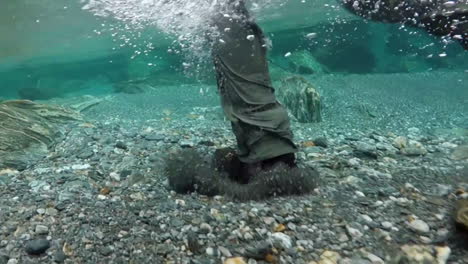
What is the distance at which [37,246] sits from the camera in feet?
8.46

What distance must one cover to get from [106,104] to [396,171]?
1180 cm

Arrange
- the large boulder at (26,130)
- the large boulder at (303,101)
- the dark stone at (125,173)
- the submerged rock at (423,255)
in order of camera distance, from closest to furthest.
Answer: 1. the submerged rock at (423,255)
2. the dark stone at (125,173)
3. the large boulder at (26,130)
4. the large boulder at (303,101)

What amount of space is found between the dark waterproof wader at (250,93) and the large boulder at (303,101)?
16.8ft

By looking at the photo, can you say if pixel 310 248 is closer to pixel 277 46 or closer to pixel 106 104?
pixel 106 104

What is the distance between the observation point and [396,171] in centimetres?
443

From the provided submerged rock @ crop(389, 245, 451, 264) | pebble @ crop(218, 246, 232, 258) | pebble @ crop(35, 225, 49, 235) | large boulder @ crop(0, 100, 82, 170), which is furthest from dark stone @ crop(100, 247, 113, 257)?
large boulder @ crop(0, 100, 82, 170)

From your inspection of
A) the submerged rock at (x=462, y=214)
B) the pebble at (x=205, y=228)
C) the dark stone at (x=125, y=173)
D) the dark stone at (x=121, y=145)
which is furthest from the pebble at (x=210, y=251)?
the dark stone at (x=121, y=145)

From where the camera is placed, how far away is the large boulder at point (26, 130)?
211 inches

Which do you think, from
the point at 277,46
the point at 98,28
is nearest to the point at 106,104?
the point at 98,28

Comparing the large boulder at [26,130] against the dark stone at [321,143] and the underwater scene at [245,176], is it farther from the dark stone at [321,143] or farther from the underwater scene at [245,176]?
the dark stone at [321,143]

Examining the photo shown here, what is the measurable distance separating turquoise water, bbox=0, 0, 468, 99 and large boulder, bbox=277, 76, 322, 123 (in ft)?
11.6

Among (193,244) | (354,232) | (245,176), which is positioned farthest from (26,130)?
(354,232)

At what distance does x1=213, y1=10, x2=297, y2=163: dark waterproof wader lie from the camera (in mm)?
3998

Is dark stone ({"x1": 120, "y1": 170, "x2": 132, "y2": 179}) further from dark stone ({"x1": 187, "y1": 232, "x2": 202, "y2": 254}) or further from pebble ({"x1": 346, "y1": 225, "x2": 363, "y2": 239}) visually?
pebble ({"x1": 346, "y1": 225, "x2": 363, "y2": 239})
